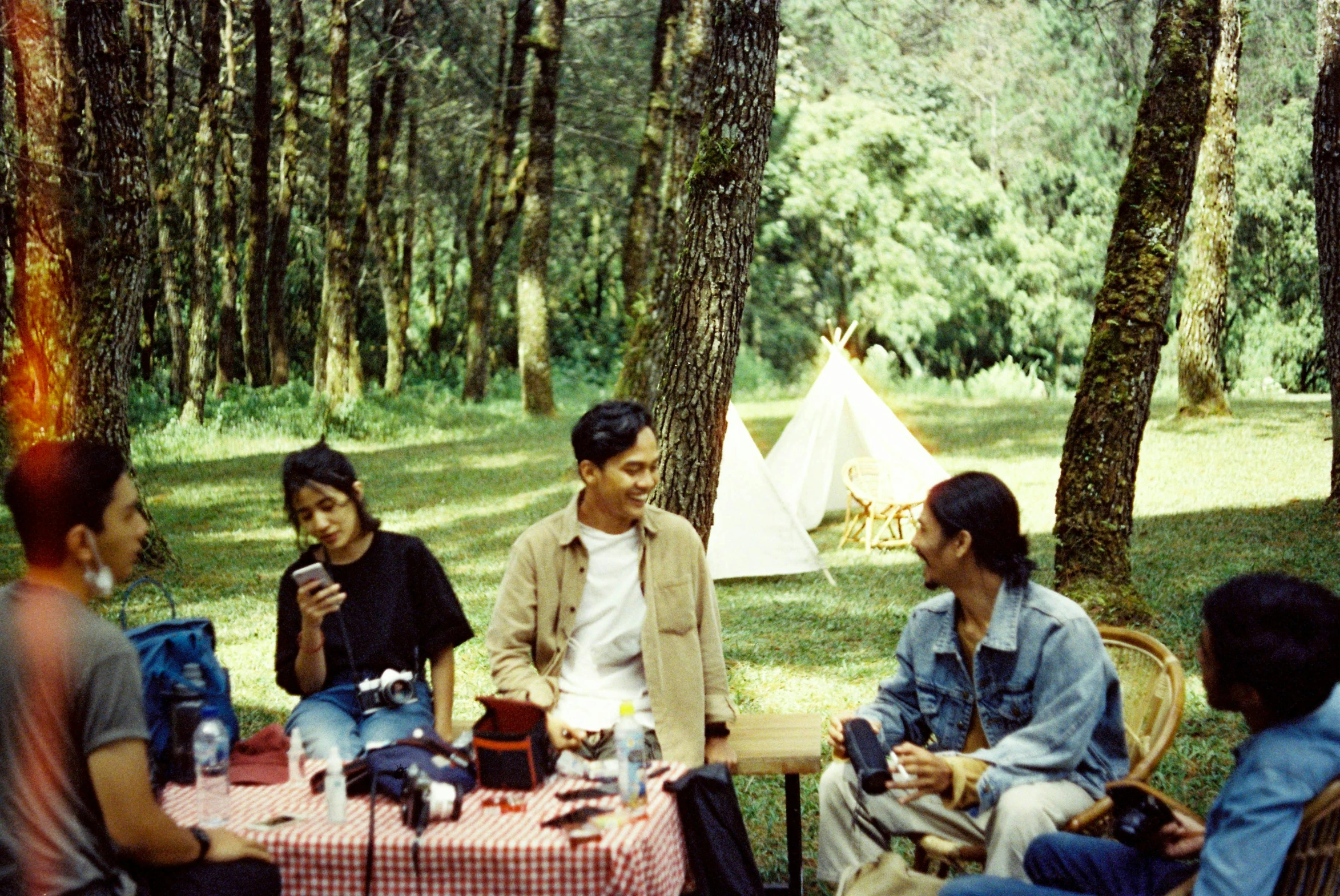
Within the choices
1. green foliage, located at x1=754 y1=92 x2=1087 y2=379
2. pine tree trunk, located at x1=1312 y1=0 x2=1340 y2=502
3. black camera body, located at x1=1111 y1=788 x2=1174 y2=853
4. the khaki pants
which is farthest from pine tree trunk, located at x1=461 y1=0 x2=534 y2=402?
black camera body, located at x1=1111 y1=788 x2=1174 y2=853

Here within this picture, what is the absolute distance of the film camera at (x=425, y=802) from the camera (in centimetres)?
345

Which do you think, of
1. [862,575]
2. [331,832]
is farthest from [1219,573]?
[331,832]

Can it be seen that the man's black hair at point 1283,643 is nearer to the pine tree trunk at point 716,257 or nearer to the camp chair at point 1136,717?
the camp chair at point 1136,717

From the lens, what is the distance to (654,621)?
4438 millimetres

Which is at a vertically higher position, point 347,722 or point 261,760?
point 261,760

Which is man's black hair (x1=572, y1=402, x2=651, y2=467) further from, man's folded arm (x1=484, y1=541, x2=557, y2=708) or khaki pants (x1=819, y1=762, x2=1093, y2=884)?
khaki pants (x1=819, y1=762, x2=1093, y2=884)

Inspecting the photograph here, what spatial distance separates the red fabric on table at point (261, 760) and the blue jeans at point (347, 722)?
28 cm

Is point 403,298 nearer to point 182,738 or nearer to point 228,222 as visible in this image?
point 228,222

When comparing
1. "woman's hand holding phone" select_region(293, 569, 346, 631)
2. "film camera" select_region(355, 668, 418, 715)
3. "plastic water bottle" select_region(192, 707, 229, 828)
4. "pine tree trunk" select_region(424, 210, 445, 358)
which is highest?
"woman's hand holding phone" select_region(293, 569, 346, 631)

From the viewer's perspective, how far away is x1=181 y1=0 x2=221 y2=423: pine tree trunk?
2078cm

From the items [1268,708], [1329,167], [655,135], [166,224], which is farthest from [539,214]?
[1268,708]

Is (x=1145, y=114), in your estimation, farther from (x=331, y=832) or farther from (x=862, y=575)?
(x=331, y=832)

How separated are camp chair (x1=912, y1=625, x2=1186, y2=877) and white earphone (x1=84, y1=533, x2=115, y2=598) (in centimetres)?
235

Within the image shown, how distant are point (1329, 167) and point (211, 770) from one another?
31.7ft
